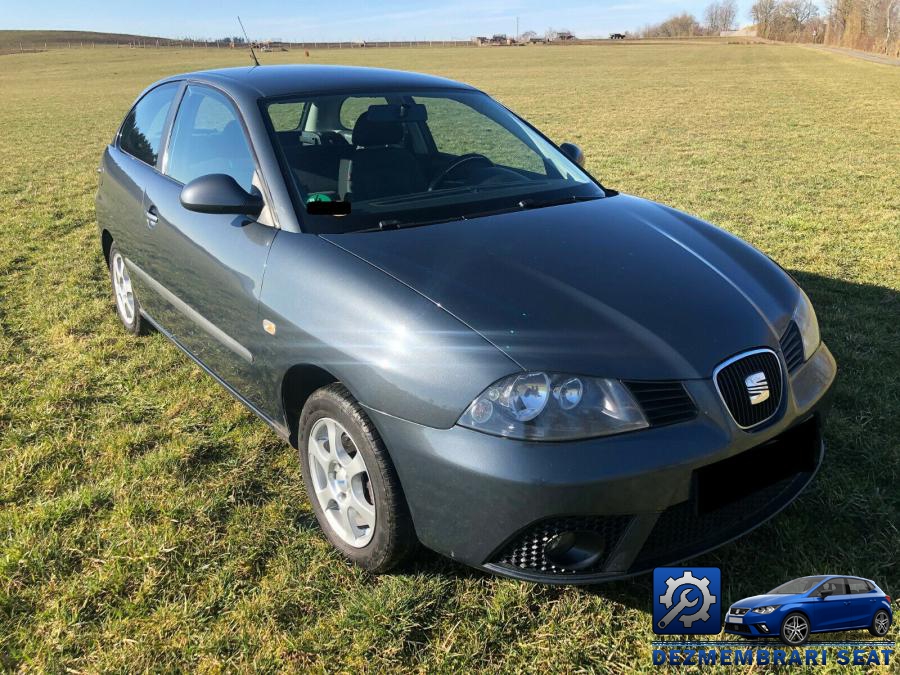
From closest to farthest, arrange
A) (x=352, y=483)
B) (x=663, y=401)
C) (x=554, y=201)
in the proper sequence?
1. (x=663, y=401)
2. (x=352, y=483)
3. (x=554, y=201)

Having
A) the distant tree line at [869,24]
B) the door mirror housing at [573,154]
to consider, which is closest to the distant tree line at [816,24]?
the distant tree line at [869,24]

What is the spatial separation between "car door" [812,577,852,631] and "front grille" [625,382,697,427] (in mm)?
716

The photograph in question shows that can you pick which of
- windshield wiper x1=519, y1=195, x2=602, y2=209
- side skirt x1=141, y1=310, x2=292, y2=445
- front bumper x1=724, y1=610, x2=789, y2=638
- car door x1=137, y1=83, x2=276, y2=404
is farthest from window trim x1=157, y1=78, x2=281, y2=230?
front bumper x1=724, y1=610, x2=789, y2=638

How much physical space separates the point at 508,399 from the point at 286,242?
1103 millimetres

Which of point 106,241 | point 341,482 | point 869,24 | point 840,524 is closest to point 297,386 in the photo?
point 341,482

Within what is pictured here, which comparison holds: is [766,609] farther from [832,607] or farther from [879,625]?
[879,625]

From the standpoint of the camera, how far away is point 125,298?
4.36 meters

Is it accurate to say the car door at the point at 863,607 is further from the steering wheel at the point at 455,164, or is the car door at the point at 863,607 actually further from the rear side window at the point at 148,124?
the rear side window at the point at 148,124

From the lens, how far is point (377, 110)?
3383mm

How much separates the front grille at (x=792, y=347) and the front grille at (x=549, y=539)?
0.84 m

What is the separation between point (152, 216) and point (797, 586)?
3.23 m

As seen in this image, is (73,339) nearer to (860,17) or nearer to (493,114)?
(493,114)

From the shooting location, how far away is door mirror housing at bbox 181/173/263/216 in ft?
8.42

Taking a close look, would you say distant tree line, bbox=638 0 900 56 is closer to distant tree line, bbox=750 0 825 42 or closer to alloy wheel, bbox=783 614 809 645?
distant tree line, bbox=750 0 825 42
